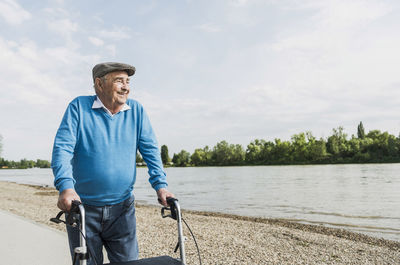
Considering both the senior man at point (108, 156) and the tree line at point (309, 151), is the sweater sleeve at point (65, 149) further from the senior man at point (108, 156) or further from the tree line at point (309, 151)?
the tree line at point (309, 151)

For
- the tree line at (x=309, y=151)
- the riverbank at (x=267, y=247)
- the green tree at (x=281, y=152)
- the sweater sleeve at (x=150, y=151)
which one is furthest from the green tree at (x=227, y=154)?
the sweater sleeve at (x=150, y=151)

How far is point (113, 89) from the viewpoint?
230 centimetres

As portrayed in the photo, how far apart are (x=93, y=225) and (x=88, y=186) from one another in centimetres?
27

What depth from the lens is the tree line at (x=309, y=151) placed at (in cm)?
8356

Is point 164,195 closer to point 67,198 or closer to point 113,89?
point 67,198

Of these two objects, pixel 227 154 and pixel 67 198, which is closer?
A: pixel 67 198

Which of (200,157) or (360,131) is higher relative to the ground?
(360,131)

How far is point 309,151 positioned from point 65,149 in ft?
336

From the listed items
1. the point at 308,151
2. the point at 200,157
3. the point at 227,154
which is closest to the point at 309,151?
the point at 308,151

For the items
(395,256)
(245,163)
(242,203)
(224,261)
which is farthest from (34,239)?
(245,163)

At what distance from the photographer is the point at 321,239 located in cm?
855

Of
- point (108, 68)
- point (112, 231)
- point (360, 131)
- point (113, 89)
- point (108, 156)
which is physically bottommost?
point (112, 231)

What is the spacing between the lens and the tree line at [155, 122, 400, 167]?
83562mm

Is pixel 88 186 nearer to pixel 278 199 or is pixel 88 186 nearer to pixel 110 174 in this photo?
pixel 110 174
